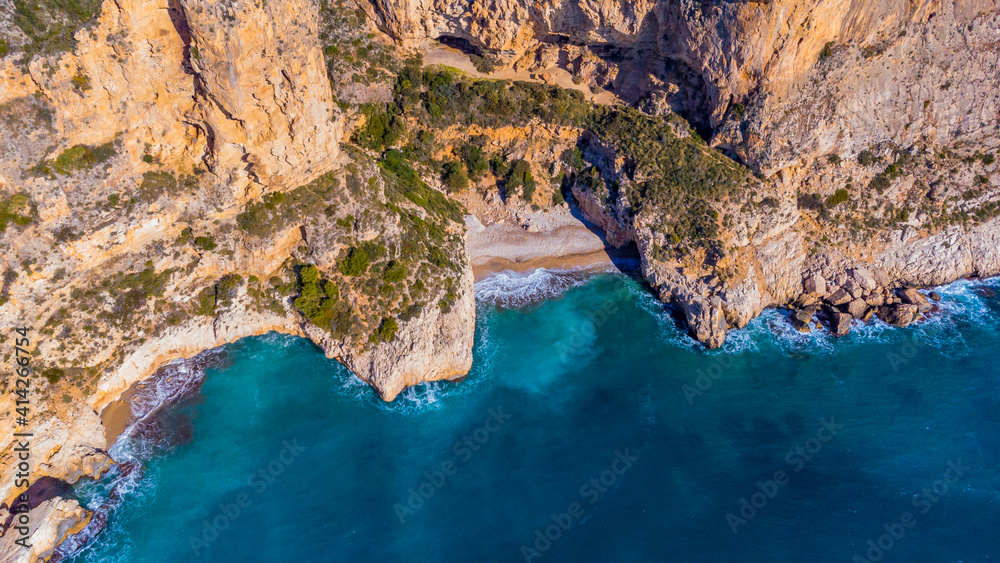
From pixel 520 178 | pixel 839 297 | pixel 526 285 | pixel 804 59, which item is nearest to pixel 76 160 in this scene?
pixel 526 285

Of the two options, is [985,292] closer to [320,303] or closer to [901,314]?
[901,314]

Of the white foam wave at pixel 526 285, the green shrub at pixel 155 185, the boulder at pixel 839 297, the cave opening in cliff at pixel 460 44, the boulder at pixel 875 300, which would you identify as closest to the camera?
the green shrub at pixel 155 185

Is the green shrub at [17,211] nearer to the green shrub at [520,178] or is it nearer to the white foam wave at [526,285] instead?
the white foam wave at [526,285]

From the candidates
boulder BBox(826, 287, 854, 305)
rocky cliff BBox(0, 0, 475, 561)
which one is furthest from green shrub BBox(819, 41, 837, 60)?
rocky cliff BBox(0, 0, 475, 561)

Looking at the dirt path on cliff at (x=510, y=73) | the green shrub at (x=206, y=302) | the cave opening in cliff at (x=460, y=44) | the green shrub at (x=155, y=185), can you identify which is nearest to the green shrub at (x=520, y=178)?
the dirt path on cliff at (x=510, y=73)

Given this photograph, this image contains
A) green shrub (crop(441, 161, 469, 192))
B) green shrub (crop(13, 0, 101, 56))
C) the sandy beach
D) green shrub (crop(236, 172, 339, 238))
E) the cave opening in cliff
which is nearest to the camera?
green shrub (crop(13, 0, 101, 56))

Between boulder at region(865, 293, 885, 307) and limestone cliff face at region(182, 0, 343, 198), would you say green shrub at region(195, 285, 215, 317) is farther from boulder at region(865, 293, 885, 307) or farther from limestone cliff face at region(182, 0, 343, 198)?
boulder at region(865, 293, 885, 307)

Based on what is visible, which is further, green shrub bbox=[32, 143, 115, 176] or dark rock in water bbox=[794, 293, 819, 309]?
dark rock in water bbox=[794, 293, 819, 309]
